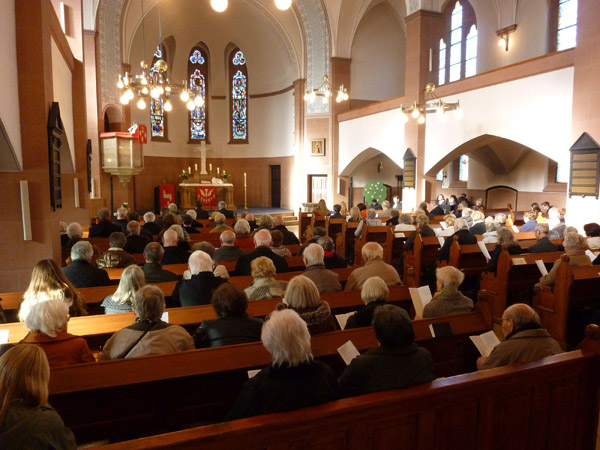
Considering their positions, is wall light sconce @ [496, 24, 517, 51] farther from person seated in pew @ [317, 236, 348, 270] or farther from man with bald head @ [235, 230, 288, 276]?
man with bald head @ [235, 230, 288, 276]

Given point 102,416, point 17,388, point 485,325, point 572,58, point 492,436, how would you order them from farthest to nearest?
point 572,58 < point 485,325 < point 102,416 < point 492,436 < point 17,388

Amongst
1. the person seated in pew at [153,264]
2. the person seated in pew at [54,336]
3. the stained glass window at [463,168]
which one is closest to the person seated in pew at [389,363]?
the person seated in pew at [54,336]

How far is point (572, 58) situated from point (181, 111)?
568 inches

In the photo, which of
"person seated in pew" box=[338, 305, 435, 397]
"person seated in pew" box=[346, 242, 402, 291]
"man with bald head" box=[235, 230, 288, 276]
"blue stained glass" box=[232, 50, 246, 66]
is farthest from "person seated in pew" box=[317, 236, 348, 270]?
"blue stained glass" box=[232, 50, 246, 66]

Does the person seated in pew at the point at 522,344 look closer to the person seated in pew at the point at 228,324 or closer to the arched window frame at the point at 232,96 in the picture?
the person seated in pew at the point at 228,324

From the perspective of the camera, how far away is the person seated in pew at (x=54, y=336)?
93.7 inches

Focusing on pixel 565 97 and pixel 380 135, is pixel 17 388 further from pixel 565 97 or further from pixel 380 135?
pixel 380 135

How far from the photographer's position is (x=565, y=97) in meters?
8.66

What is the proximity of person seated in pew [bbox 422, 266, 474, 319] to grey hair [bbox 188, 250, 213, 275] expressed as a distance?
1.76m

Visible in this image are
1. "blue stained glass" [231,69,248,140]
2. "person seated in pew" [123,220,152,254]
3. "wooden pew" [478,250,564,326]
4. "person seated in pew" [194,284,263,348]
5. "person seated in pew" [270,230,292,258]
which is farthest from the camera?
"blue stained glass" [231,69,248,140]

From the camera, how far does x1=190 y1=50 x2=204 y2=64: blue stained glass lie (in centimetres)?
1905

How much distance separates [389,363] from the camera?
208cm

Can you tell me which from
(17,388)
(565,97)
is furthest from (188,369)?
(565,97)

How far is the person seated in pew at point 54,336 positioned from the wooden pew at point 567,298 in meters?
4.17
